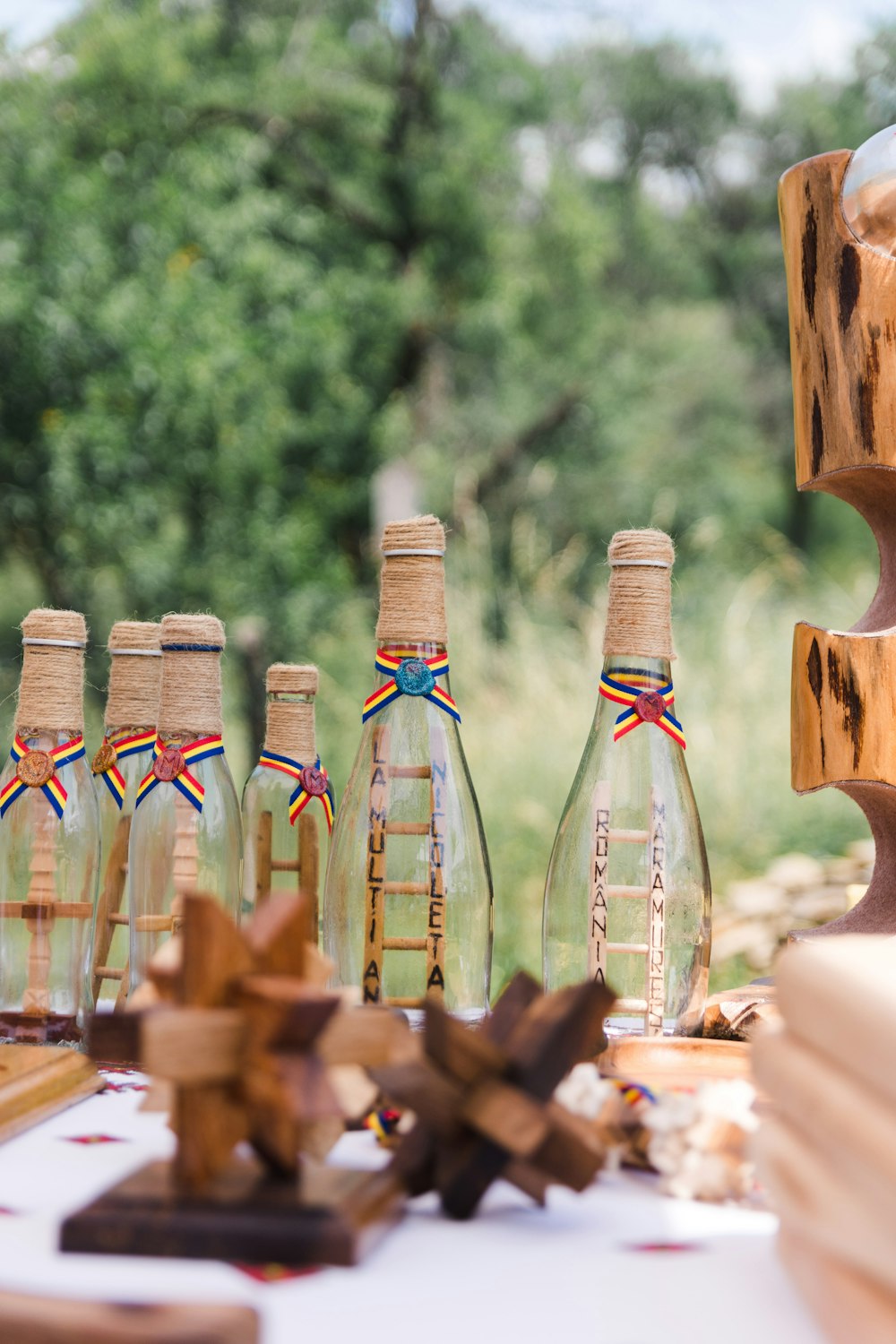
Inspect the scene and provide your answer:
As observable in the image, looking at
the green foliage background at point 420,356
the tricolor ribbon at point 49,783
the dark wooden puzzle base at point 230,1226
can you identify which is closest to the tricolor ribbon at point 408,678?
the tricolor ribbon at point 49,783

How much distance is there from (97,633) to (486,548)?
85.7 inches

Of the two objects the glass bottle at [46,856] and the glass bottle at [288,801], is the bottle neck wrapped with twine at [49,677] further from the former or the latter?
the glass bottle at [288,801]

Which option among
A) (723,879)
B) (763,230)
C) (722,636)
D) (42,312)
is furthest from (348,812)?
(763,230)

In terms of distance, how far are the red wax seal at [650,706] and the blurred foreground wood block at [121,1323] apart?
0.61 meters

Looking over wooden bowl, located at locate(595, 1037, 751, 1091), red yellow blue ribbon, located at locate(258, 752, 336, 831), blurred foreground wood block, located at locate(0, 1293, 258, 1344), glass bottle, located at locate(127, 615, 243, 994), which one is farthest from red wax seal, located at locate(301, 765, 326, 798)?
blurred foreground wood block, located at locate(0, 1293, 258, 1344)

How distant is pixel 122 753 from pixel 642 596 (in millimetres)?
465

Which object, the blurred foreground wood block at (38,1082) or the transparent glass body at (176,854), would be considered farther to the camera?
the transparent glass body at (176,854)

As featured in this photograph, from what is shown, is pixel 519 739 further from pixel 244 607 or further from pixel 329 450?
pixel 329 450

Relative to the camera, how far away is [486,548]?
23.9 feet

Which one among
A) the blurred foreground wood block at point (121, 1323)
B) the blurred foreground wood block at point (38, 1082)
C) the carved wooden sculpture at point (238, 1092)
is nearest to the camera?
the blurred foreground wood block at point (121, 1323)

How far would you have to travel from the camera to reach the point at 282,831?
3.56 feet

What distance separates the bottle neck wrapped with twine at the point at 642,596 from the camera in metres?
0.98

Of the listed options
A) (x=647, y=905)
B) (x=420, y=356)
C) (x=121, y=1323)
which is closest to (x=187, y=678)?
(x=647, y=905)

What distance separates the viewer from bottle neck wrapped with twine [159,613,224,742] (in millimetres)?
→ 966
